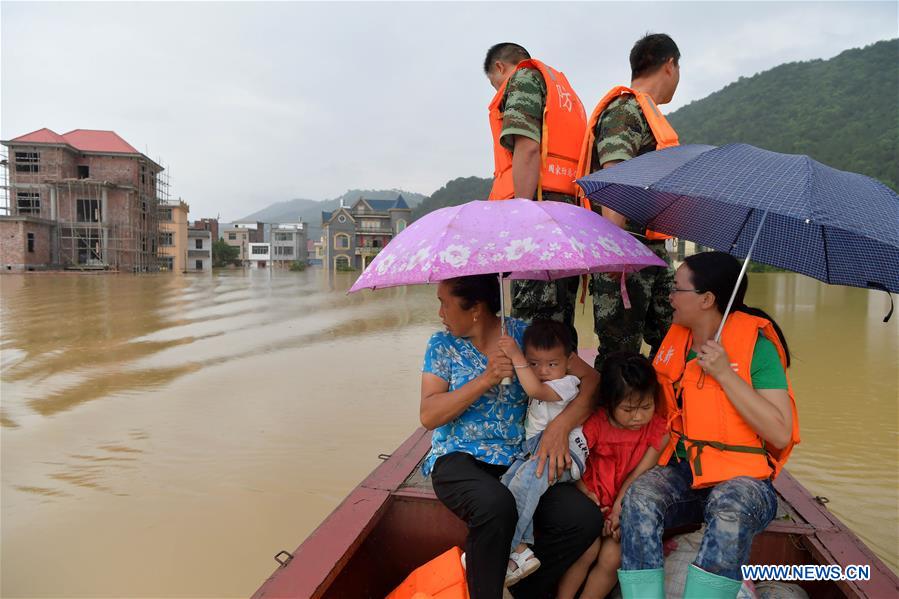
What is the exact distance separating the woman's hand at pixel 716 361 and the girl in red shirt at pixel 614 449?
1.18 feet

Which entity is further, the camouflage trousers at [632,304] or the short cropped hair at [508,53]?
the short cropped hair at [508,53]

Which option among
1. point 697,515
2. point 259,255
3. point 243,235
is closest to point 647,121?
point 697,515

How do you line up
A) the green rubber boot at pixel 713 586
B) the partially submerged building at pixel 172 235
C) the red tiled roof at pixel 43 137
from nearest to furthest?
the green rubber boot at pixel 713 586
the red tiled roof at pixel 43 137
the partially submerged building at pixel 172 235

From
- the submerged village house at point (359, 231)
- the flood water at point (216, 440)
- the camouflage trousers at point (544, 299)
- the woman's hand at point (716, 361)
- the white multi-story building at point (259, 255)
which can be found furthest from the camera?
the white multi-story building at point (259, 255)

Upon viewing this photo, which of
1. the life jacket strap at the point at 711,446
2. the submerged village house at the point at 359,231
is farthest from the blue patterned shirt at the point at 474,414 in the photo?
the submerged village house at the point at 359,231

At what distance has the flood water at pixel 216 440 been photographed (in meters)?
3.85

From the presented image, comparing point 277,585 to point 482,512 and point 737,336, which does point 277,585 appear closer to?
point 482,512

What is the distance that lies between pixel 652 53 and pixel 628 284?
1.31m

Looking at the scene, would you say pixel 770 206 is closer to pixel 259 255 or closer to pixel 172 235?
pixel 172 235

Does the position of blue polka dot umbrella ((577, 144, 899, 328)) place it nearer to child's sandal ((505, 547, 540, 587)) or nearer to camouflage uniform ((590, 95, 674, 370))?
camouflage uniform ((590, 95, 674, 370))

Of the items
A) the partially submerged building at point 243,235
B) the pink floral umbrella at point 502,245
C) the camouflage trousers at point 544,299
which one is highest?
the partially submerged building at point 243,235

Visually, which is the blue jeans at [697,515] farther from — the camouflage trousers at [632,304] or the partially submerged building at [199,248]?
the partially submerged building at [199,248]

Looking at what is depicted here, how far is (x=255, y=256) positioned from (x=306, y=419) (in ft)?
235

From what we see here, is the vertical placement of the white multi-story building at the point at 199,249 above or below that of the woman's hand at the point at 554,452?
above
